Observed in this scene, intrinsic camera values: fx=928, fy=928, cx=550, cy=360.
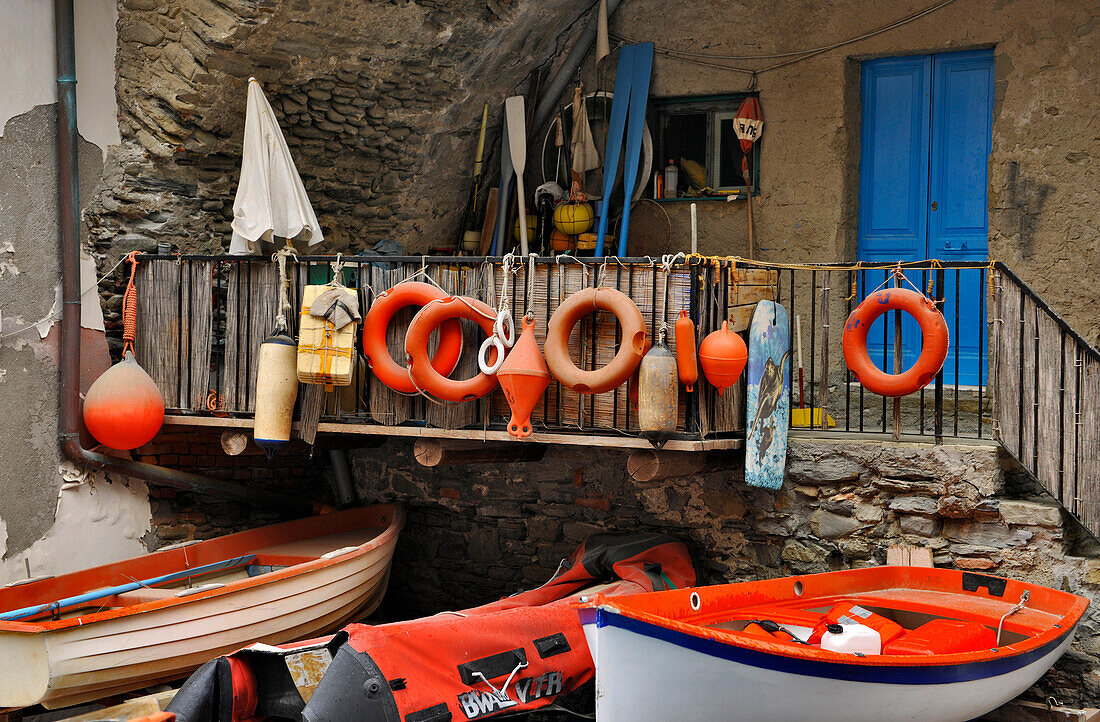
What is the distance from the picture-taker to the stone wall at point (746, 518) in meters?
4.70

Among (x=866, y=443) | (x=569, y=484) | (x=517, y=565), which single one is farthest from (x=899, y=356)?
(x=517, y=565)

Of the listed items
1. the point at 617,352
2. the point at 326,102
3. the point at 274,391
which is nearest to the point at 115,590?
the point at 274,391

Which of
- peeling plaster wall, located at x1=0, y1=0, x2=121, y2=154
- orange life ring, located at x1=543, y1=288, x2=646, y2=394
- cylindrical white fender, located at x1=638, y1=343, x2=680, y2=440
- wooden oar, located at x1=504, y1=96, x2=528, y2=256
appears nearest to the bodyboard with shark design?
cylindrical white fender, located at x1=638, y1=343, x2=680, y2=440

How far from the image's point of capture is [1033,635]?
4.15 metres

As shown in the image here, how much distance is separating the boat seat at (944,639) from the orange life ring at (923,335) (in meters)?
1.13

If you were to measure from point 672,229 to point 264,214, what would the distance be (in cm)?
327

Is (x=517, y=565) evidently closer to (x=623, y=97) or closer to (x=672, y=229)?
(x=672, y=229)

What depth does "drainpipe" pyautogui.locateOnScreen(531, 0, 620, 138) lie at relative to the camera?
288 inches

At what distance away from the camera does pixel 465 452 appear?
5469mm

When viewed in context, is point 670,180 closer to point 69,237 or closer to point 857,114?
point 857,114

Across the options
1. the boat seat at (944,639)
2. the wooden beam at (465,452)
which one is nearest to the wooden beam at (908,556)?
the boat seat at (944,639)

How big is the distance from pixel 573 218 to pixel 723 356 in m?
2.97

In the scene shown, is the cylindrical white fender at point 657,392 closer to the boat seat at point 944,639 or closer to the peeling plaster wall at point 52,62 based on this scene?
the boat seat at point 944,639

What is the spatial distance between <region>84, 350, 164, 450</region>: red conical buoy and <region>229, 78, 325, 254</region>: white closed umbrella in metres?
0.92
